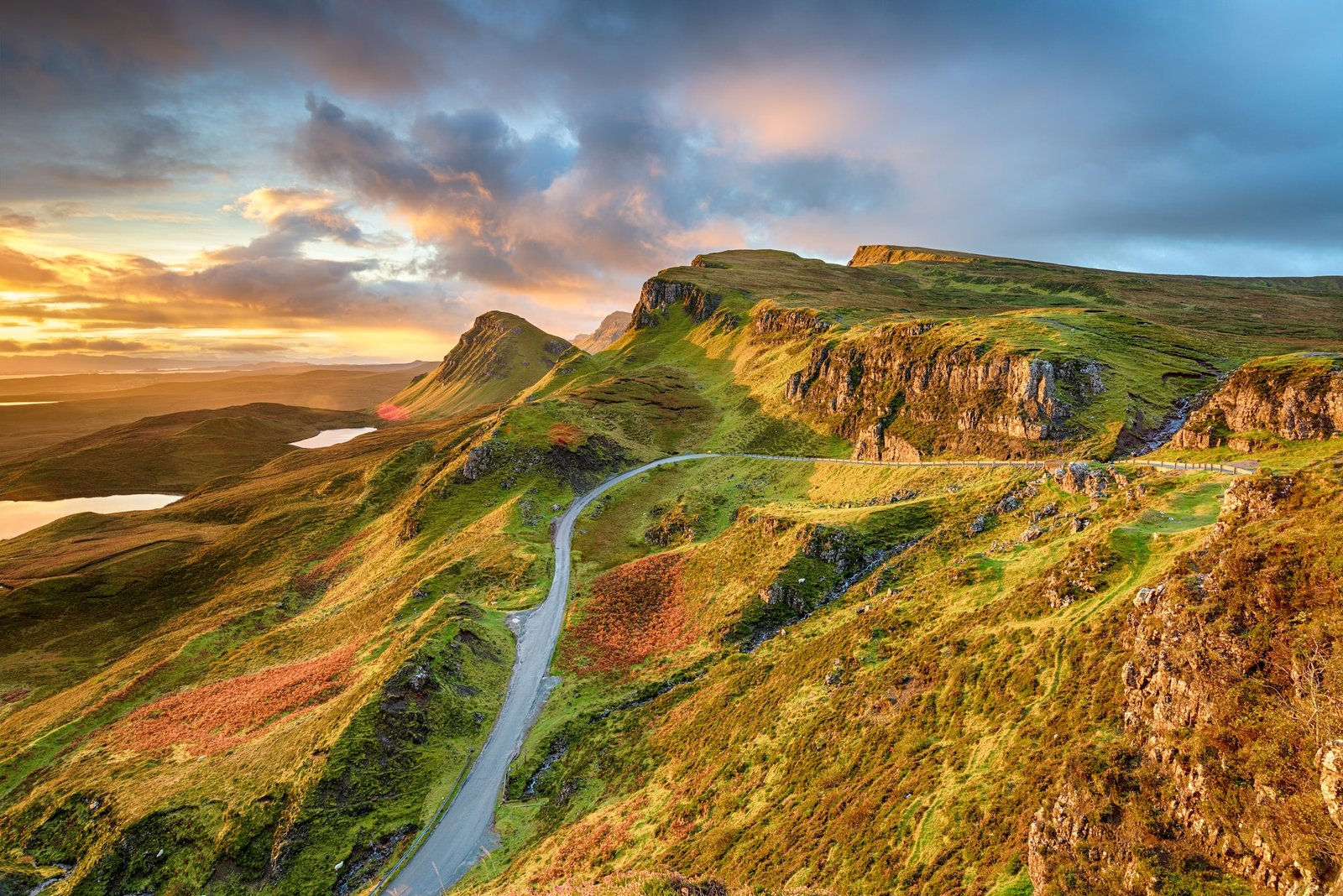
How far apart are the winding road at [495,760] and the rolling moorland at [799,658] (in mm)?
1640

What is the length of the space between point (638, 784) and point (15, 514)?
23744cm

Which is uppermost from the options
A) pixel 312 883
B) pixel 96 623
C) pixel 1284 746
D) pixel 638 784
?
pixel 1284 746

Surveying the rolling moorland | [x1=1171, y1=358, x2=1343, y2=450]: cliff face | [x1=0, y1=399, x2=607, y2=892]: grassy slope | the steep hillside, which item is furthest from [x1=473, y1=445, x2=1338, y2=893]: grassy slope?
the steep hillside

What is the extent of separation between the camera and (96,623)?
310ft

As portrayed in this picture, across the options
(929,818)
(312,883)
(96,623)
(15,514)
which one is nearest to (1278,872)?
(929,818)

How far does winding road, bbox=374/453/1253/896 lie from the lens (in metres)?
34.4

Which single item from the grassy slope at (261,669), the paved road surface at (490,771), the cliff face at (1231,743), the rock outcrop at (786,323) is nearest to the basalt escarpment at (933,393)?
the rock outcrop at (786,323)

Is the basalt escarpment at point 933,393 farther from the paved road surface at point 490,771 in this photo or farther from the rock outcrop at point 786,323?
the paved road surface at point 490,771

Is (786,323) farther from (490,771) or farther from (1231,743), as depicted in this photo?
(1231,743)

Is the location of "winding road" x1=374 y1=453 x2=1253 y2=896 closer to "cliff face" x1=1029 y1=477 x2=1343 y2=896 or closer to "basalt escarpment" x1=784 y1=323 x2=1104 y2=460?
"basalt escarpment" x1=784 y1=323 x2=1104 y2=460

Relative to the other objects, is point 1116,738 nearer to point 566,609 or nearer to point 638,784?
point 638,784

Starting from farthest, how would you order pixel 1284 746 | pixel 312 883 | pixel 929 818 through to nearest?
pixel 312 883, pixel 929 818, pixel 1284 746

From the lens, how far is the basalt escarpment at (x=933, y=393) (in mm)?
77312

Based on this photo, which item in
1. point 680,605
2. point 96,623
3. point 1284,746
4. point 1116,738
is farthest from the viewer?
point 96,623
